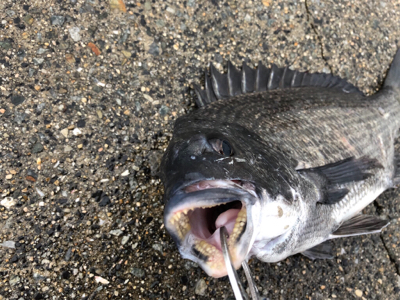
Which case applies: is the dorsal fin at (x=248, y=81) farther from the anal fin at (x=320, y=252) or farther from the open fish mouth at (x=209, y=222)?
the anal fin at (x=320, y=252)

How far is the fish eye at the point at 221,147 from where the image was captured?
154 centimetres

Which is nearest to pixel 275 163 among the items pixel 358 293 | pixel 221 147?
pixel 221 147

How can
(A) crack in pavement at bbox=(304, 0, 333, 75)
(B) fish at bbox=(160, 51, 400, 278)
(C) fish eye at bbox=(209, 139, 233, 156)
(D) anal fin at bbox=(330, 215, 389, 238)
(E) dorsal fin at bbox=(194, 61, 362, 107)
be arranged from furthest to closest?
(A) crack in pavement at bbox=(304, 0, 333, 75) < (E) dorsal fin at bbox=(194, 61, 362, 107) < (D) anal fin at bbox=(330, 215, 389, 238) < (C) fish eye at bbox=(209, 139, 233, 156) < (B) fish at bbox=(160, 51, 400, 278)

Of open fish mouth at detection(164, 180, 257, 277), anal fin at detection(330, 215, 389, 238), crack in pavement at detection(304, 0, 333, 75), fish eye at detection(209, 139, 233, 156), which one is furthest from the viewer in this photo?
crack in pavement at detection(304, 0, 333, 75)

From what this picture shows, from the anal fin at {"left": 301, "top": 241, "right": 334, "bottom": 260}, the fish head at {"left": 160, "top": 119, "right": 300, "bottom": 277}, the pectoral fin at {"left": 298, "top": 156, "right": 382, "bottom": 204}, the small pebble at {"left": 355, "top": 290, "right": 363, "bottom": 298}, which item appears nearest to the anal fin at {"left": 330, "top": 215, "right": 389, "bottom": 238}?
the anal fin at {"left": 301, "top": 241, "right": 334, "bottom": 260}

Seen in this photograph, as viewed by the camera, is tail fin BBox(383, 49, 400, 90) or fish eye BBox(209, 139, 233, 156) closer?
fish eye BBox(209, 139, 233, 156)

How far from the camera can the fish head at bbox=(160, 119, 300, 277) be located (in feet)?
4.32

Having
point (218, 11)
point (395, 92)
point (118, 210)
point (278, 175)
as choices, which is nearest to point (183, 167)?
point (278, 175)

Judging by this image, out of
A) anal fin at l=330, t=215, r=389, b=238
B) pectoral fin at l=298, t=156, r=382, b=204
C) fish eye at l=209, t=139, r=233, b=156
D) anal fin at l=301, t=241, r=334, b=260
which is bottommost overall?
anal fin at l=301, t=241, r=334, b=260

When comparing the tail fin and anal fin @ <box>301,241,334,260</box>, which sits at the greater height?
the tail fin

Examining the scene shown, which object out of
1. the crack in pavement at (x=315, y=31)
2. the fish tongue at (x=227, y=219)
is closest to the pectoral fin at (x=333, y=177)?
the fish tongue at (x=227, y=219)

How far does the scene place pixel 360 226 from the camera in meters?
2.49

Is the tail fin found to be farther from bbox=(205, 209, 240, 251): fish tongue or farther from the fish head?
bbox=(205, 209, 240, 251): fish tongue

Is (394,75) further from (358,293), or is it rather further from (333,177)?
(358,293)
